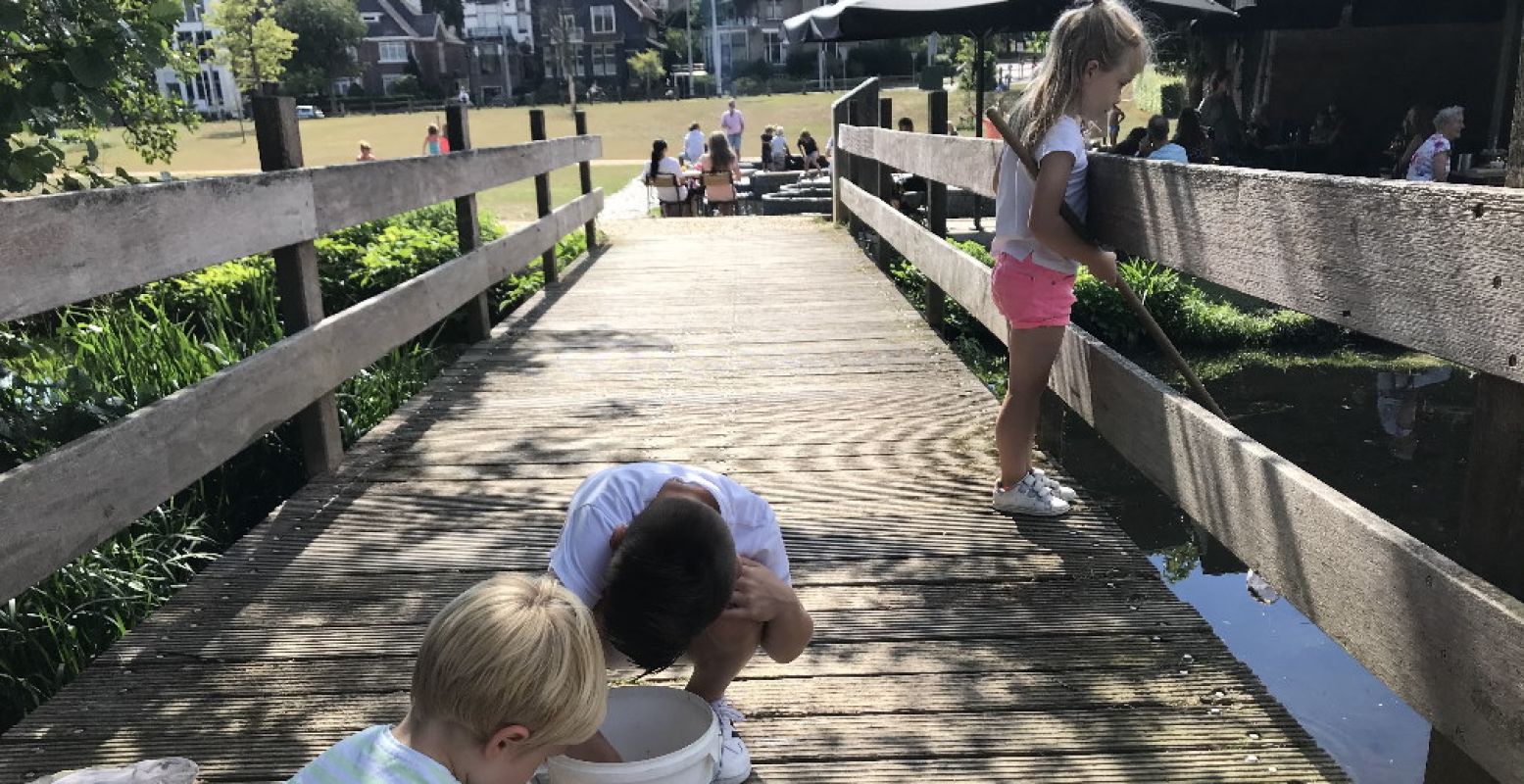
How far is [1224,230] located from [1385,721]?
1865 millimetres

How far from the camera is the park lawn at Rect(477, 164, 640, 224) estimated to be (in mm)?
17141

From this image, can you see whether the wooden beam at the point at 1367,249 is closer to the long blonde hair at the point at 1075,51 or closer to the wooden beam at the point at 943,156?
the long blonde hair at the point at 1075,51

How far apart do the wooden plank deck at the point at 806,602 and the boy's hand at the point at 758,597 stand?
34 centimetres

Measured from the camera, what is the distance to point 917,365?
5.27 m

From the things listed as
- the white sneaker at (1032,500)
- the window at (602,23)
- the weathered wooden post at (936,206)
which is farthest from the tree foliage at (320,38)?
the white sneaker at (1032,500)

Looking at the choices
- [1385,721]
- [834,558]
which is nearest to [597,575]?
[834,558]

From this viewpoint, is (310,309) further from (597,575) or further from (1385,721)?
(1385,721)

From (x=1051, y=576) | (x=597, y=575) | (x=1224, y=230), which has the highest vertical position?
(x=1224, y=230)

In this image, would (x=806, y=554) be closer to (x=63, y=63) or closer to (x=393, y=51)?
(x=63, y=63)

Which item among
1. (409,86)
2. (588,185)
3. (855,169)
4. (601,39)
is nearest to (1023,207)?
(855,169)

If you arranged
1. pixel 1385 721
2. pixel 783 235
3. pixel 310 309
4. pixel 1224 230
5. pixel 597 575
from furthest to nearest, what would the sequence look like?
pixel 783 235, pixel 310 309, pixel 1385 721, pixel 1224 230, pixel 597 575

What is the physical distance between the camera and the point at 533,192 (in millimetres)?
22891

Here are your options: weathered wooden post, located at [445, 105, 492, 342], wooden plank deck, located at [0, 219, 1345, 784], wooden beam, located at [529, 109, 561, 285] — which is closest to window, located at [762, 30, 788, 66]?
wooden beam, located at [529, 109, 561, 285]

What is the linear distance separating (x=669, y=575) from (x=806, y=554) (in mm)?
1404
